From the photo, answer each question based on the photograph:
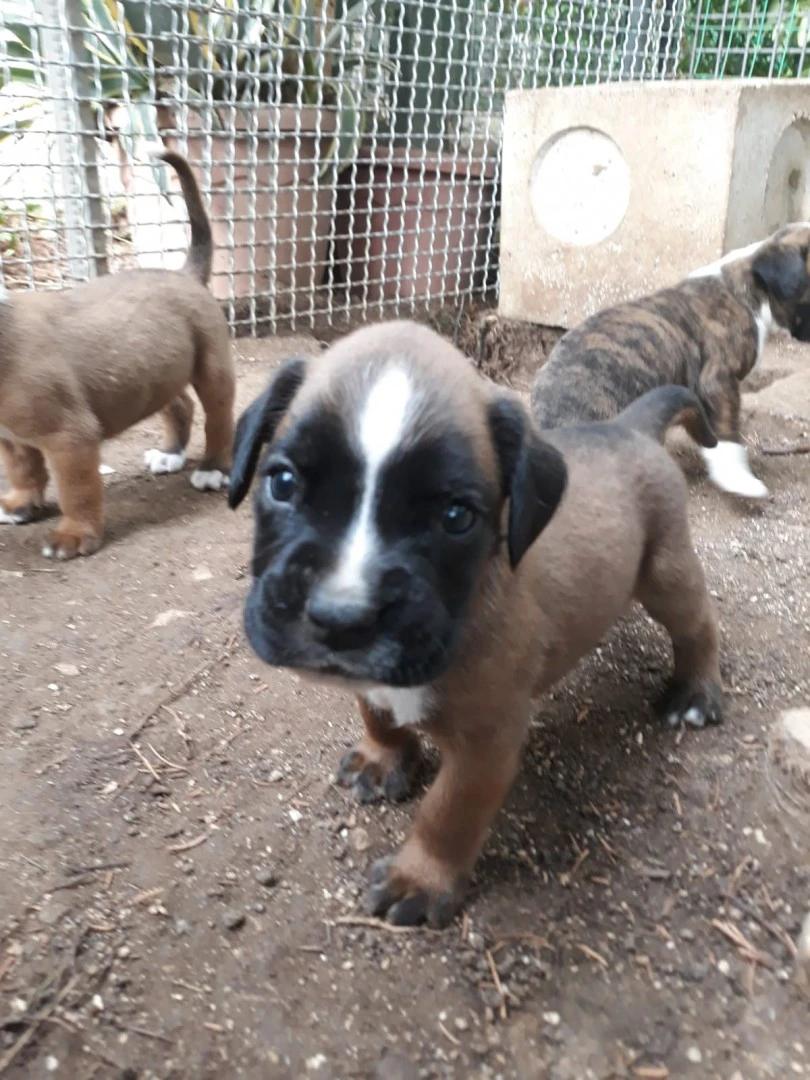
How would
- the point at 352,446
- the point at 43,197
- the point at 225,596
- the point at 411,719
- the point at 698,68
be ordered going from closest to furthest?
the point at 352,446, the point at 411,719, the point at 225,596, the point at 43,197, the point at 698,68

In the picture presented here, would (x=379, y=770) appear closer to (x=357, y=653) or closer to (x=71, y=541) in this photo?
(x=357, y=653)

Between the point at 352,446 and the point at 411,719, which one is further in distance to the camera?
the point at 411,719

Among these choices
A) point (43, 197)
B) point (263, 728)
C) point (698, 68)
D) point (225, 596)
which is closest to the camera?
point (263, 728)

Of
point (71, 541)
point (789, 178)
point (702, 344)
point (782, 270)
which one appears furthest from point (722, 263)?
point (71, 541)

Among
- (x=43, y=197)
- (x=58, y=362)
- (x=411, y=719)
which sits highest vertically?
(x=43, y=197)

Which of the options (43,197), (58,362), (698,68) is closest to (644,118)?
(698,68)

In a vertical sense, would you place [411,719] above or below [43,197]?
below

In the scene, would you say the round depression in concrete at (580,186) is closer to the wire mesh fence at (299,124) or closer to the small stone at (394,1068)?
the wire mesh fence at (299,124)

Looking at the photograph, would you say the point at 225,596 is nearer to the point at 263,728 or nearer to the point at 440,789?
the point at 263,728
